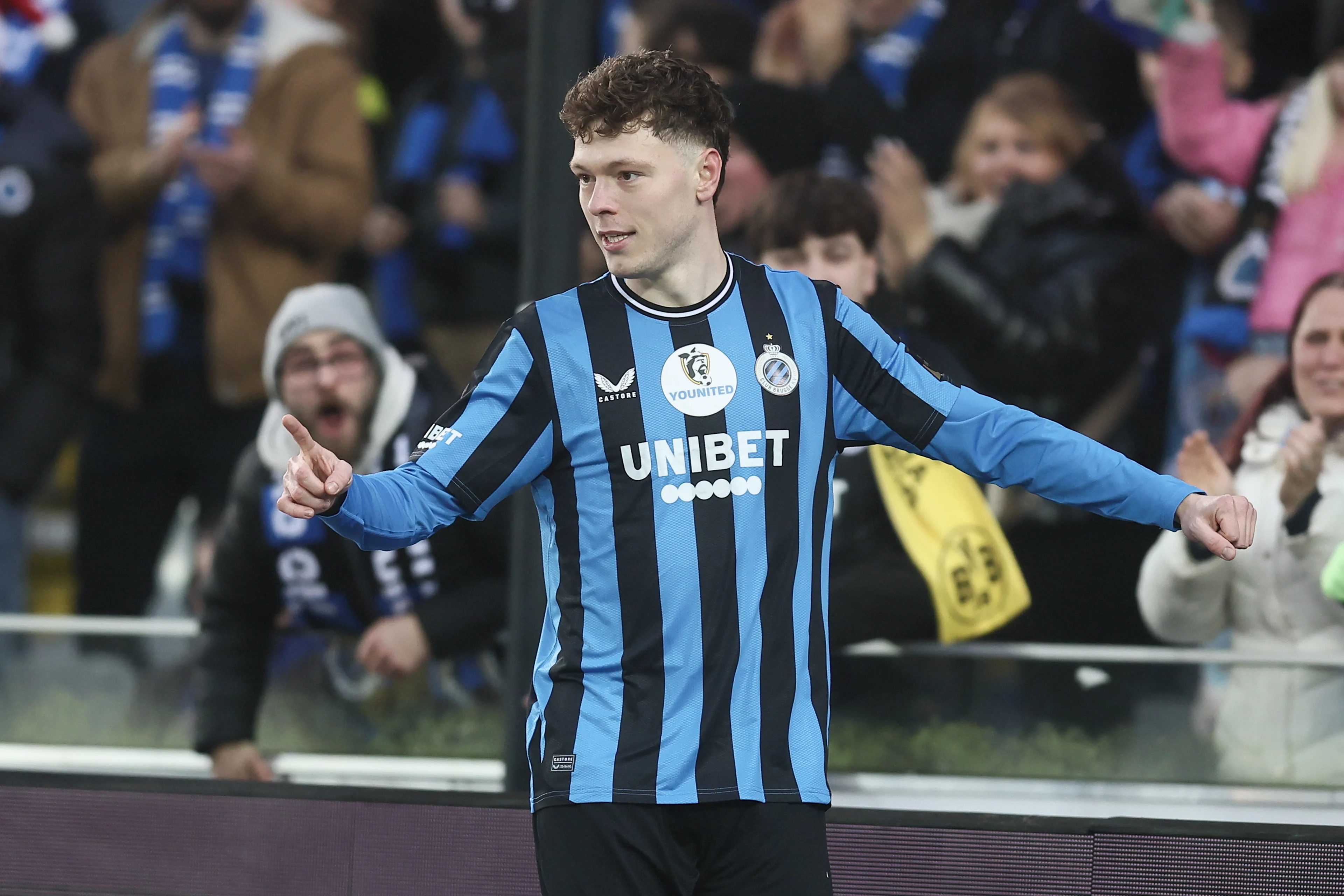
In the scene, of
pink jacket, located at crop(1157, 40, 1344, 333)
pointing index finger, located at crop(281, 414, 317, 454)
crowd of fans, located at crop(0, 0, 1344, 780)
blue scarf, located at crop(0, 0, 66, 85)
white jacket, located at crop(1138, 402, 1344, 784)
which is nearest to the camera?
pointing index finger, located at crop(281, 414, 317, 454)

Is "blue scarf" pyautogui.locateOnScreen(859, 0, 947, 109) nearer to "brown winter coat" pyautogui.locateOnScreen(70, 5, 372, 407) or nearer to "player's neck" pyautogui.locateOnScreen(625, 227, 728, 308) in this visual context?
"brown winter coat" pyautogui.locateOnScreen(70, 5, 372, 407)

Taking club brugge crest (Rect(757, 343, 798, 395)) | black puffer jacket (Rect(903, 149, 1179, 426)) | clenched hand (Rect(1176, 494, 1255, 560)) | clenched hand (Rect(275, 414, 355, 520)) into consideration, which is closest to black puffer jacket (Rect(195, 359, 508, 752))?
black puffer jacket (Rect(903, 149, 1179, 426))

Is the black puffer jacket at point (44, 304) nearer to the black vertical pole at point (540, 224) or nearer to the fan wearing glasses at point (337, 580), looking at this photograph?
the fan wearing glasses at point (337, 580)

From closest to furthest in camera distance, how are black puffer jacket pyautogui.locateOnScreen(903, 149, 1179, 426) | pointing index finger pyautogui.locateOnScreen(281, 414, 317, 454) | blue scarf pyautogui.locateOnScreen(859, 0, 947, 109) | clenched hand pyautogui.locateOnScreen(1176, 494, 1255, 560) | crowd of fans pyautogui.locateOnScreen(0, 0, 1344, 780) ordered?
pointing index finger pyautogui.locateOnScreen(281, 414, 317, 454) < clenched hand pyautogui.locateOnScreen(1176, 494, 1255, 560) < crowd of fans pyautogui.locateOnScreen(0, 0, 1344, 780) < black puffer jacket pyautogui.locateOnScreen(903, 149, 1179, 426) < blue scarf pyautogui.locateOnScreen(859, 0, 947, 109)

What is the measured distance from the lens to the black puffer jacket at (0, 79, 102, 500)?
210 inches

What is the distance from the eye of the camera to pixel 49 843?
419 cm

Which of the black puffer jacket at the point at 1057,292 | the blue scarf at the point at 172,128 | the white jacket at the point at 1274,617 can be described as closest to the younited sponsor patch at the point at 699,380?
the white jacket at the point at 1274,617

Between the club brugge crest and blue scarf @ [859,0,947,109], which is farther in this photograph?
blue scarf @ [859,0,947,109]

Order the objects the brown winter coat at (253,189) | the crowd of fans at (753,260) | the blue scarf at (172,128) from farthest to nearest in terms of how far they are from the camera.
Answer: the blue scarf at (172,128) < the brown winter coat at (253,189) < the crowd of fans at (753,260)

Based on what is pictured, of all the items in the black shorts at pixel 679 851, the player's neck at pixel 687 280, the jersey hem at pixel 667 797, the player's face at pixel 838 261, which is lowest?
the black shorts at pixel 679 851

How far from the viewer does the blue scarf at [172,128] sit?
5320 millimetres

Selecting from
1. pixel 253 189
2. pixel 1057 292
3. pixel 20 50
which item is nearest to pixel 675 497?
pixel 1057 292

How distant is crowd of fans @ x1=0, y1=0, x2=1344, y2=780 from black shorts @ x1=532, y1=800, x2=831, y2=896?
1889mm

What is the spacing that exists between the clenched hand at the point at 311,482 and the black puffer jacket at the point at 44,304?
3.48 meters
